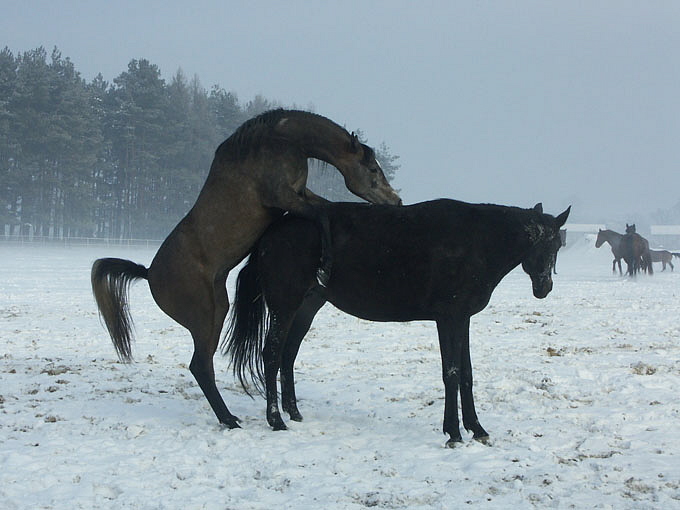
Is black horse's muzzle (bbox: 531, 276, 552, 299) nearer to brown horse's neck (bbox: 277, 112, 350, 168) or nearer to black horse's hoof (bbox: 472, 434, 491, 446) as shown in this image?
black horse's hoof (bbox: 472, 434, 491, 446)

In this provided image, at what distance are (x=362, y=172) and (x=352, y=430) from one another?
224 centimetres

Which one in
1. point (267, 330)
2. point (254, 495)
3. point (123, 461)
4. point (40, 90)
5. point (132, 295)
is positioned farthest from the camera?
point (40, 90)

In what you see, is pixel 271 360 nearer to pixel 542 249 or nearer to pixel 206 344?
pixel 206 344

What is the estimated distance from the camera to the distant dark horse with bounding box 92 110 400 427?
20.4 ft

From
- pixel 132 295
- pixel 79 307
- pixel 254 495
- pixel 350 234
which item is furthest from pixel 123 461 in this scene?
pixel 132 295

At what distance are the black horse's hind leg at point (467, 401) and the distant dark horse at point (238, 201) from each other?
1470 millimetres

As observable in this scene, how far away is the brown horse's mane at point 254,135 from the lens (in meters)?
6.27

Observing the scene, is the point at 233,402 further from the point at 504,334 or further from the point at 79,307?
the point at 79,307

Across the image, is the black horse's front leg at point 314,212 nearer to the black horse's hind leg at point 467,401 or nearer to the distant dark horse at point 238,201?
the distant dark horse at point 238,201

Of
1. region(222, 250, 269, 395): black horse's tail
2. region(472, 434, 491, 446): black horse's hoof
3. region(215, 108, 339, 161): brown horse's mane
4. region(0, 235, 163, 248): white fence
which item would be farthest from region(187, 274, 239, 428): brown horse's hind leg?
region(0, 235, 163, 248): white fence

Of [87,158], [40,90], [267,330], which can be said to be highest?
[40,90]

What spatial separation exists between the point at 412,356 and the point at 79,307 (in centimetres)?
907

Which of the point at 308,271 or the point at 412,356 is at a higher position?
the point at 308,271

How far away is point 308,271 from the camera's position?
614 centimetres
